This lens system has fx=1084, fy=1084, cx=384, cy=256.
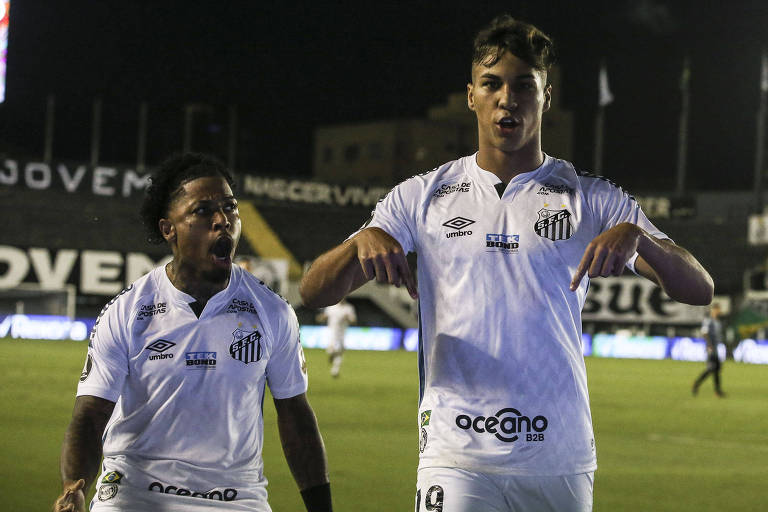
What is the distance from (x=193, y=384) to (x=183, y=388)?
41 mm

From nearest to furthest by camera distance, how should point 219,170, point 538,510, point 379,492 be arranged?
point 538,510, point 219,170, point 379,492

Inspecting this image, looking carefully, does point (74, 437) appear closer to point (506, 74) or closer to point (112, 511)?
point (112, 511)

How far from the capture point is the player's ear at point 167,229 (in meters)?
4.59

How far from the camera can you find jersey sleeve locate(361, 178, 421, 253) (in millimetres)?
3924

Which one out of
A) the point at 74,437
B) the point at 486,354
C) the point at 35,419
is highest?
the point at 486,354

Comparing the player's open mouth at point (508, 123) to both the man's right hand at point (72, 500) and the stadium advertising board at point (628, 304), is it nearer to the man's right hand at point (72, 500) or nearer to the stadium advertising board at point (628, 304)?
the man's right hand at point (72, 500)

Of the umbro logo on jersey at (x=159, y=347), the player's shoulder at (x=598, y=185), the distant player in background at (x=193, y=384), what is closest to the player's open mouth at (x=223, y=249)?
the distant player in background at (x=193, y=384)

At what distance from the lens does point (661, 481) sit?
1085 cm

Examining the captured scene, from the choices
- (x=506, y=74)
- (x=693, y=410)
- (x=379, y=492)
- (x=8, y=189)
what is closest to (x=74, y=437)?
(x=506, y=74)

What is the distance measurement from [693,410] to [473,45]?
16879 millimetres

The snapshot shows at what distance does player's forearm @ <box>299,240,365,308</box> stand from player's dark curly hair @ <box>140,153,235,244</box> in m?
1.13

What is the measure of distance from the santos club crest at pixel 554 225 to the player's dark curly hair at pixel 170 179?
147cm

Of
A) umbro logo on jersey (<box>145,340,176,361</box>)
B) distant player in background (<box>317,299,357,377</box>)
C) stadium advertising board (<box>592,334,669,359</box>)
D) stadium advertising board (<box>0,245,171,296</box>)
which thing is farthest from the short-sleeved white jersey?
stadium advertising board (<box>0,245,171,296</box>)

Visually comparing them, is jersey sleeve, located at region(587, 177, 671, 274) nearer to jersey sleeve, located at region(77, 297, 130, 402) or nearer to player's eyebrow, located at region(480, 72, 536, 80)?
player's eyebrow, located at region(480, 72, 536, 80)
